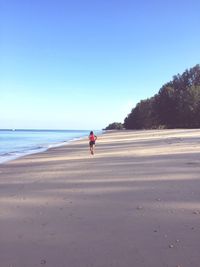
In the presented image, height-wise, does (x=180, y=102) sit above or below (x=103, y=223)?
above

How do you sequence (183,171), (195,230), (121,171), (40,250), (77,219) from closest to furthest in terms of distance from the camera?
(40,250) → (195,230) → (77,219) → (183,171) → (121,171)

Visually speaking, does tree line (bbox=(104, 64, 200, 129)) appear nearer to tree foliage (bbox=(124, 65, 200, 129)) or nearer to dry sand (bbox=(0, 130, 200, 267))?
tree foliage (bbox=(124, 65, 200, 129))

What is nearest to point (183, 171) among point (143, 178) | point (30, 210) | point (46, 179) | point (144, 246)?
point (143, 178)

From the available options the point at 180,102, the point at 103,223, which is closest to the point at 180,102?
the point at 180,102

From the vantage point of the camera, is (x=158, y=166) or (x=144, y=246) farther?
(x=158, y=166)

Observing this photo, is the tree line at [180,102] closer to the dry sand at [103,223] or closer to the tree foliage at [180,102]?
the tree foliage at [180,102]

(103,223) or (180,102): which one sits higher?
(180,102)

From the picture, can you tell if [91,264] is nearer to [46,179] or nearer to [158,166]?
[46,179]

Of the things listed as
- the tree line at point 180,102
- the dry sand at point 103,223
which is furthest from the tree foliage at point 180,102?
the dry sand at point 103,223

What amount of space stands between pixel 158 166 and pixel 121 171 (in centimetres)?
145

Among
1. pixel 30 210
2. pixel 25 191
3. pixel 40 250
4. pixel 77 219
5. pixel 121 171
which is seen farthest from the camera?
pixel 121 171

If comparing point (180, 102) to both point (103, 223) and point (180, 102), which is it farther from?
point (103, 223)

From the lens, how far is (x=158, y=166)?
13.4 meters

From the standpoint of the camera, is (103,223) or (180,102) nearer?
(103,223)
